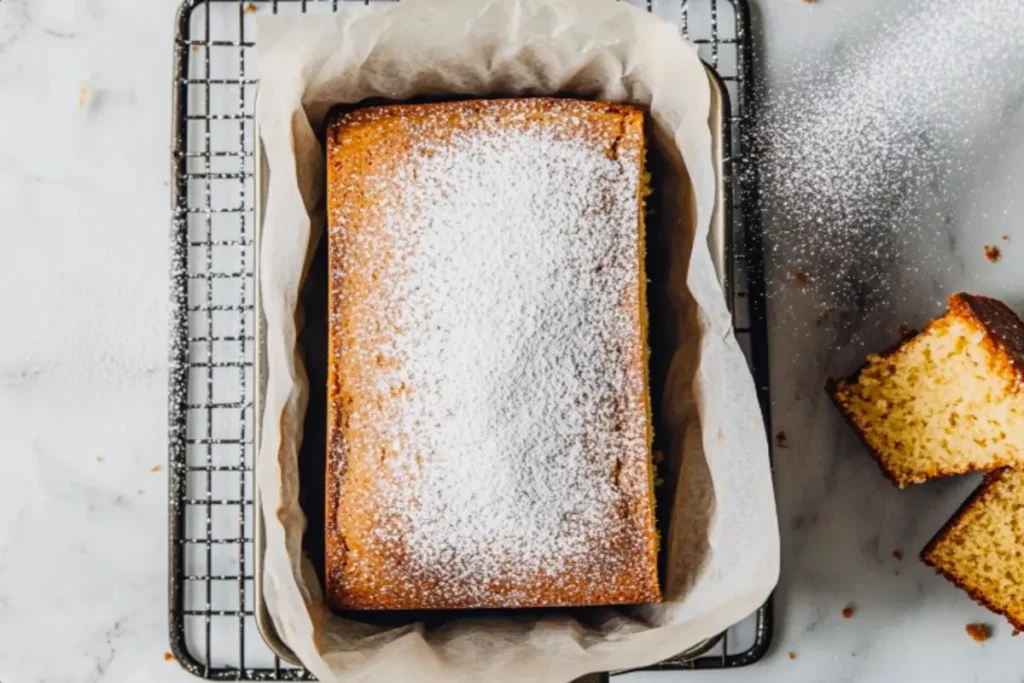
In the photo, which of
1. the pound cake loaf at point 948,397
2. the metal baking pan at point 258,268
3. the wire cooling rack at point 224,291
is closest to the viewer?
the metal baking pan at point 258,268

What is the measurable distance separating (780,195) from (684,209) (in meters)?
0.38

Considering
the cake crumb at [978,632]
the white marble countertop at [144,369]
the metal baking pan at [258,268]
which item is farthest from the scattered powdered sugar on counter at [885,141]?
the cake crumb at [978,632]

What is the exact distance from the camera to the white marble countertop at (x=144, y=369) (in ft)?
6.74

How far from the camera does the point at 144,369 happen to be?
209 centimetres

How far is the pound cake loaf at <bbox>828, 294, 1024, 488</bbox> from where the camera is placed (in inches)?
74.7

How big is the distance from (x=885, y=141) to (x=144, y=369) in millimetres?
1520

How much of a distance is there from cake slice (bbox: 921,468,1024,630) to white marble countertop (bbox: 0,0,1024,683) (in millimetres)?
60

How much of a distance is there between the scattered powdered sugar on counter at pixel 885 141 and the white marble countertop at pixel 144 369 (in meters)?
0.01

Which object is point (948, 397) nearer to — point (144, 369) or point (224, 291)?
point (224, 291)

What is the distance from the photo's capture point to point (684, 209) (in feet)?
5.81

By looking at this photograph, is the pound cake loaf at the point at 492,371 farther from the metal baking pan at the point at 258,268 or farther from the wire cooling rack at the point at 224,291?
the wire cooling rack at the point at 224,291

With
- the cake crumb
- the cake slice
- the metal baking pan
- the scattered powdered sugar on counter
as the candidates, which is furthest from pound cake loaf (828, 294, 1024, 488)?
the metal baking pan

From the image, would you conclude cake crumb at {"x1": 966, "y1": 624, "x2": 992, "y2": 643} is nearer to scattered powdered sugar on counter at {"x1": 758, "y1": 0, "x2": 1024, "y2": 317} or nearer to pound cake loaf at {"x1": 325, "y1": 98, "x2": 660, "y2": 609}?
scattered powdered sugar on counter at {"x1": 758, "y1": 0, "x2": 1024, "y2": 317}

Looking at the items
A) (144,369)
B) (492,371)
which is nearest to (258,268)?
(492,371)
